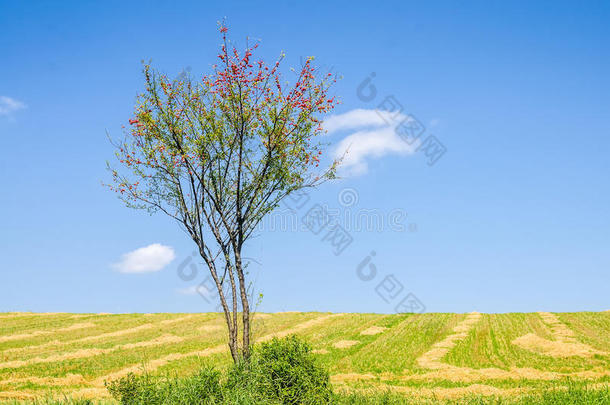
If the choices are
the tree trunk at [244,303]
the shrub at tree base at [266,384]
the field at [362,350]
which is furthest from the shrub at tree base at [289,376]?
the field at [362,350]

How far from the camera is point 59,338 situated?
40625 millimetres

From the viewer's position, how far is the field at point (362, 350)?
23.4m

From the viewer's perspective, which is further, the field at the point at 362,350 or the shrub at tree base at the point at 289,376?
the field at the point at 362,350

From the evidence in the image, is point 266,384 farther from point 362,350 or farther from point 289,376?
point 362,350

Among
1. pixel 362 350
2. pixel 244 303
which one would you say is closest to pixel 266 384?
pixel 244 303

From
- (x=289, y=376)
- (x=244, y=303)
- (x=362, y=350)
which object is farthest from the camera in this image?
(x=362, y=350)

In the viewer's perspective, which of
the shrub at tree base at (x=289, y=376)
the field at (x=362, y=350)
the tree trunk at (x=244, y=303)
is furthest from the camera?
the field at (x=362, y=350)

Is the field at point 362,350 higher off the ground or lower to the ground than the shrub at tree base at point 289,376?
lower

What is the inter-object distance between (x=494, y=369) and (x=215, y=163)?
19.8 m

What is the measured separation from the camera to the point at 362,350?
34.2 metres

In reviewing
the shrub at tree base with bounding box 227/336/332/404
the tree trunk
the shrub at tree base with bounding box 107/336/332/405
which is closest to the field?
the tree trunk

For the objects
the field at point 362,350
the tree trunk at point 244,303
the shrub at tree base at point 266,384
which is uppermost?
the tree trunk at point 244,303

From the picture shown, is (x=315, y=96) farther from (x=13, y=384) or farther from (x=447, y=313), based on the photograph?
(x=447, y=313)

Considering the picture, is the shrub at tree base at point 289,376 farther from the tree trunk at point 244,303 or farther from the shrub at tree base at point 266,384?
the tree trunk at point 244,303
